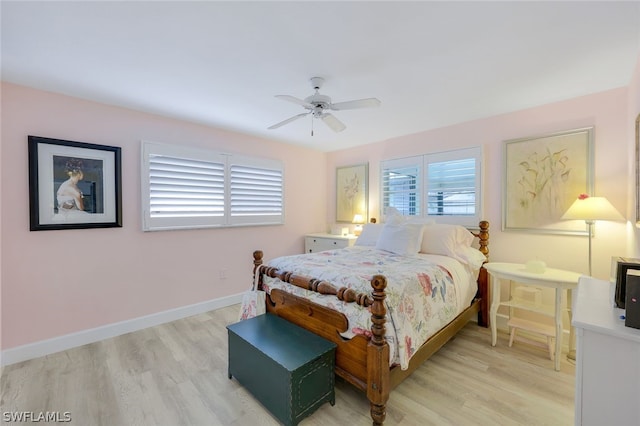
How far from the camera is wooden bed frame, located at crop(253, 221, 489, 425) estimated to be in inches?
62.9

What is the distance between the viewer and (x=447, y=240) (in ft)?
9.41

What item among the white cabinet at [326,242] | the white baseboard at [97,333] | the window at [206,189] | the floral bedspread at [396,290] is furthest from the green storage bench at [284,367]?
the white cabinet at [326,242]

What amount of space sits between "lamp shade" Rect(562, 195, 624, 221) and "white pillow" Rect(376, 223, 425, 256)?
4.05 ft

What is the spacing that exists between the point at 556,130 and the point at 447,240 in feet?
4.93

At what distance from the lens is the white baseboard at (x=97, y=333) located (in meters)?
2.32

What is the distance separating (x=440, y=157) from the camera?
3.49 meters

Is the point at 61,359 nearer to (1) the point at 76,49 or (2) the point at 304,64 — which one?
(1) the point at 76,49

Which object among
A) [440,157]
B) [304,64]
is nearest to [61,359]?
[304,64]

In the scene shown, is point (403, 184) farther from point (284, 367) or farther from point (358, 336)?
point (284, 367)

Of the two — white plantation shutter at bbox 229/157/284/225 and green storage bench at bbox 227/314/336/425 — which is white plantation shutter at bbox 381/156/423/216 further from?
green storage bench at bbox 227/314/336/425

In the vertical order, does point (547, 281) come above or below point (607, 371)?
above

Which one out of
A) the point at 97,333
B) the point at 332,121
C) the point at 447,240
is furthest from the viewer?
the point at 447,240

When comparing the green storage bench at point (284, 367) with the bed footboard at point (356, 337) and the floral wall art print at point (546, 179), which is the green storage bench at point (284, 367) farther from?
the floral wall art print at point (546, 179)

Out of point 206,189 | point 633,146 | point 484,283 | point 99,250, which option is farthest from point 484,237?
point 99,250
